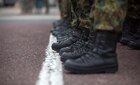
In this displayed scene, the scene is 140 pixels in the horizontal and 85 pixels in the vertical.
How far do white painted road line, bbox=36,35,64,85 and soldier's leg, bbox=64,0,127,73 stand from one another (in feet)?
0.38

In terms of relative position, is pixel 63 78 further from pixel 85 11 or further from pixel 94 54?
pixel 85 11

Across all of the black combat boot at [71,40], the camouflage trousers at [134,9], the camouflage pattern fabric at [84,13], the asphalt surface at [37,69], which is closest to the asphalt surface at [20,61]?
the asphalt surface at [37,69]

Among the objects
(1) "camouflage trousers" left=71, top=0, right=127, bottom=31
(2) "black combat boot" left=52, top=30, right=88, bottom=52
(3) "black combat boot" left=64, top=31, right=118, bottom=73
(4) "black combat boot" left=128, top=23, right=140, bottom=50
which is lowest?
(4) "black combat boot" left=128, top=23, right=140, bottom=50

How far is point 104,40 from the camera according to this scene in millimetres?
2898

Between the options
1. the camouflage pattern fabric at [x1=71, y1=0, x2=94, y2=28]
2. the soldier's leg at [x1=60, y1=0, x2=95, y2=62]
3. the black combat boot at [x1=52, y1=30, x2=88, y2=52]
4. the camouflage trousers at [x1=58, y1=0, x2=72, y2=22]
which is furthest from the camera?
the camouflage trousers at [x1=58, y1=0, x2=72, y2=22]

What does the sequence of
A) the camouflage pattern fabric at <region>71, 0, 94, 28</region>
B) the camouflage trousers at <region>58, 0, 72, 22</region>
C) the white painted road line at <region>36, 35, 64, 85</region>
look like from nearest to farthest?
the white painted road line at <region>36, 35, 64, 85</region>
the camouflage pattern fabric at <region>71, 0, 94, 28</region>
the camouflage trousers at <region>58, 0, 72, 22</region>

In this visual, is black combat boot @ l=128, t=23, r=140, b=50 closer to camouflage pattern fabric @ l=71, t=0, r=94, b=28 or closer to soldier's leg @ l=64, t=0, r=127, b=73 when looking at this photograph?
camouflage pattern fabric @ l=71, t=0, r=94, b=28

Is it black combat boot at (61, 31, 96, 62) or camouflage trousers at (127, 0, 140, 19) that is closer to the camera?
black combat boot at (61, 31, 96, 62)

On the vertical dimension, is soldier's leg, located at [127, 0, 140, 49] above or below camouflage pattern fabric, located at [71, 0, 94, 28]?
below

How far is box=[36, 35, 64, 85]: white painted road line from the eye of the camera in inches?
108

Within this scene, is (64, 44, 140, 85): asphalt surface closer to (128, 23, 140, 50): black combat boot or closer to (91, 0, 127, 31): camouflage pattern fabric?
(91, 0, 127, 31): camouflage pattern fabric

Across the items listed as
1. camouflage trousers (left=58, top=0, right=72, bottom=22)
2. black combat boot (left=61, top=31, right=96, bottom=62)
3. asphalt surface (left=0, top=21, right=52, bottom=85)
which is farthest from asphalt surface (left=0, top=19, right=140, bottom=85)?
camouflage trousers (left=58, top=0, right=72, bottom=22)

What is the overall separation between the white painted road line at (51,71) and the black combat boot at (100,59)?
126 mm

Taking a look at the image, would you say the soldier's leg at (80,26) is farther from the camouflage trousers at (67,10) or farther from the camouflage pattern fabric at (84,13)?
the camouflage trousers at (67,10)
